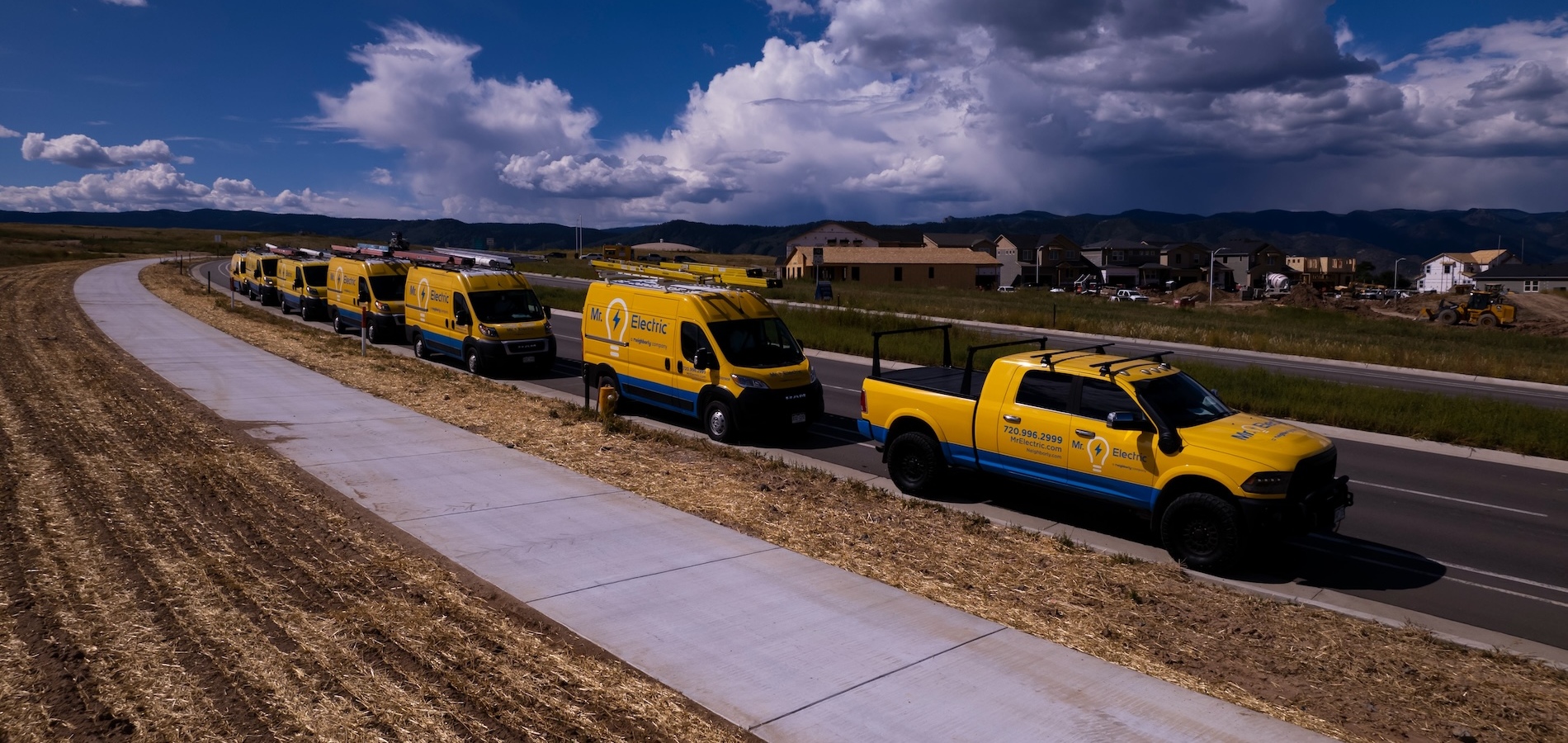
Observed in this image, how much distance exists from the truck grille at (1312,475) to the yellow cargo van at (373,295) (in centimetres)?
2139

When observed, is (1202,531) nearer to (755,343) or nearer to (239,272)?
(755,343)

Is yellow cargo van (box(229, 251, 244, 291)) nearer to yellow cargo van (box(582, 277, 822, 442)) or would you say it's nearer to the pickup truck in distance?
yellow cargo van (box(582, 277, 822, 442))

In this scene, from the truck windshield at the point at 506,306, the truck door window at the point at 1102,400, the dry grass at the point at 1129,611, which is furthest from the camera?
the truck windshield at the point at 506,306

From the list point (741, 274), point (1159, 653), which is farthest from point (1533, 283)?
point (1159, 653)

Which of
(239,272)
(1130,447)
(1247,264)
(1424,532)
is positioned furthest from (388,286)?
(1247,264)

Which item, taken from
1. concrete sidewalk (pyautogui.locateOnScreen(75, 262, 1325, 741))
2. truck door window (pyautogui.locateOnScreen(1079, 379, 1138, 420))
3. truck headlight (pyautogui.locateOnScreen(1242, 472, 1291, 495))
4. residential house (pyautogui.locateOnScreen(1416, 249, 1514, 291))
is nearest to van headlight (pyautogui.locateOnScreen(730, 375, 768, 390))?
concrete sidewalk (pyautogui.locateOnScreen(75, 262, 1325, 741))

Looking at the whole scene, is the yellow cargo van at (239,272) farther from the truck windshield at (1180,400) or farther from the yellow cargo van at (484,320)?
the truck windshield at (1180,400)

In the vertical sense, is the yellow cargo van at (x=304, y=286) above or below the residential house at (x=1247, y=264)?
below

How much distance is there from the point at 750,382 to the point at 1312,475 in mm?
7430

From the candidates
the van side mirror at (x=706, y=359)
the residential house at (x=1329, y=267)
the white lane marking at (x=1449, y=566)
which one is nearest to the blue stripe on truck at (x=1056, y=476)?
the white lane marking at (x=1449, y=566)

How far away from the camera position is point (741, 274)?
683 inches

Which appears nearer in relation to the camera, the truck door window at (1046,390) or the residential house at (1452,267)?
the truck door window at (1046,390)

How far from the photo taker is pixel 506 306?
67.3ft

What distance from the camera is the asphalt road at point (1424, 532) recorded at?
27.4 feet
